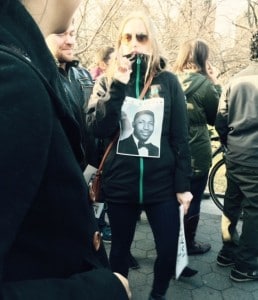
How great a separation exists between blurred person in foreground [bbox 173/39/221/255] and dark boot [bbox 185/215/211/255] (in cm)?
7

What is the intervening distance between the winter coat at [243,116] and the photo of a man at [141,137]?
1.07 meters

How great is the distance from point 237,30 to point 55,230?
11.4 m

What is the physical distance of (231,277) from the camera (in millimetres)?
3361

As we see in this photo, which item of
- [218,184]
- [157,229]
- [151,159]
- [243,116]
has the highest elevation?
[243,116]

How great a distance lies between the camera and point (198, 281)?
332cm

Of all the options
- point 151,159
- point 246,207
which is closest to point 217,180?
point 246,207

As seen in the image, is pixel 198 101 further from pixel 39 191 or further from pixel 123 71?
pixel 39 191

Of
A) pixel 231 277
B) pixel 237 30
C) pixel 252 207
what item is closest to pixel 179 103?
pixel 252 207

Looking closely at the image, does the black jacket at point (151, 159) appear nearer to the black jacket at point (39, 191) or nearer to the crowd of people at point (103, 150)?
the crowd of people at point (103, 150)

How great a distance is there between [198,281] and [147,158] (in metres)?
1.44

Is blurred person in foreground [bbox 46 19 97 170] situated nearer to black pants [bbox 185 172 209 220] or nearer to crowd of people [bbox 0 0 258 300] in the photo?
crowd of people [bbox 0 0 258 300]

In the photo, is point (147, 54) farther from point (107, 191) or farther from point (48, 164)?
point (48, 164)

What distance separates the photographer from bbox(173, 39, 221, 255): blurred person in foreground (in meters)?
3.39

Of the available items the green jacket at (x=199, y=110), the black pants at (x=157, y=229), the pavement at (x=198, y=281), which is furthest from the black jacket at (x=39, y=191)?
the green jacket at (x=199, y=110)
